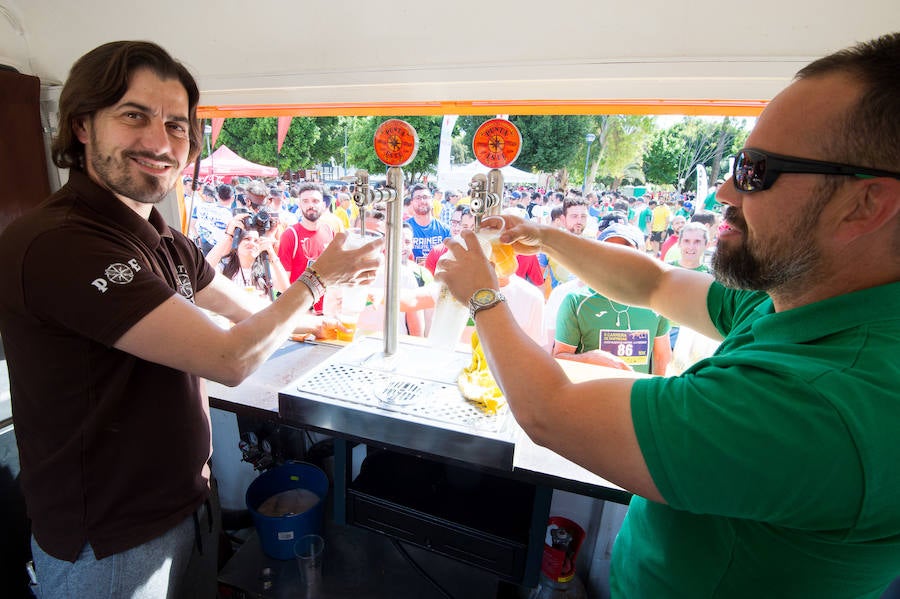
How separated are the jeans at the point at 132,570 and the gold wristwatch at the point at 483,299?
919mm

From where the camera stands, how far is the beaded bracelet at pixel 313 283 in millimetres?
1040

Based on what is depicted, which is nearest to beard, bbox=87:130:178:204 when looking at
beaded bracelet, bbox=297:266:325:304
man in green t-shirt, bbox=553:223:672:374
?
beaded bracelet, bbox=297:266:325:304

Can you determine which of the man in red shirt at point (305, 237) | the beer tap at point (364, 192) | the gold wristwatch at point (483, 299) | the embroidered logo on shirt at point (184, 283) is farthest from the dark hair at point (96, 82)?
the man in red shirt at point (305, 237)

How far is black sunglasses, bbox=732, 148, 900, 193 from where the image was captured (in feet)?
1.94

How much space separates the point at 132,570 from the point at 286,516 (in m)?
0.57

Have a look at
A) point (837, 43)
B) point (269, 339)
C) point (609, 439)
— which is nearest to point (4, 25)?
point (269, 339)

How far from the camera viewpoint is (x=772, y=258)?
676 millimetres

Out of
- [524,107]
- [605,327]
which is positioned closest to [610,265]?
[524,107]

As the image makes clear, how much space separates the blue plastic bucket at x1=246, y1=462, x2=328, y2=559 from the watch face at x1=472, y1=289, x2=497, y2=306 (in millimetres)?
1184

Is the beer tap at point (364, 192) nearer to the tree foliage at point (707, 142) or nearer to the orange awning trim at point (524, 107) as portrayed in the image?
the orange awning trim at point (524, 107)

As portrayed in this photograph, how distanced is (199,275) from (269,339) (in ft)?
1.52

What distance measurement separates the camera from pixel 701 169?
9.44 ft

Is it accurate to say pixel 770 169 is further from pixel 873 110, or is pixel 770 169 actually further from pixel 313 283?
pixel 313 283

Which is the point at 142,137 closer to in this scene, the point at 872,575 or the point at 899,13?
the point at 872,575
